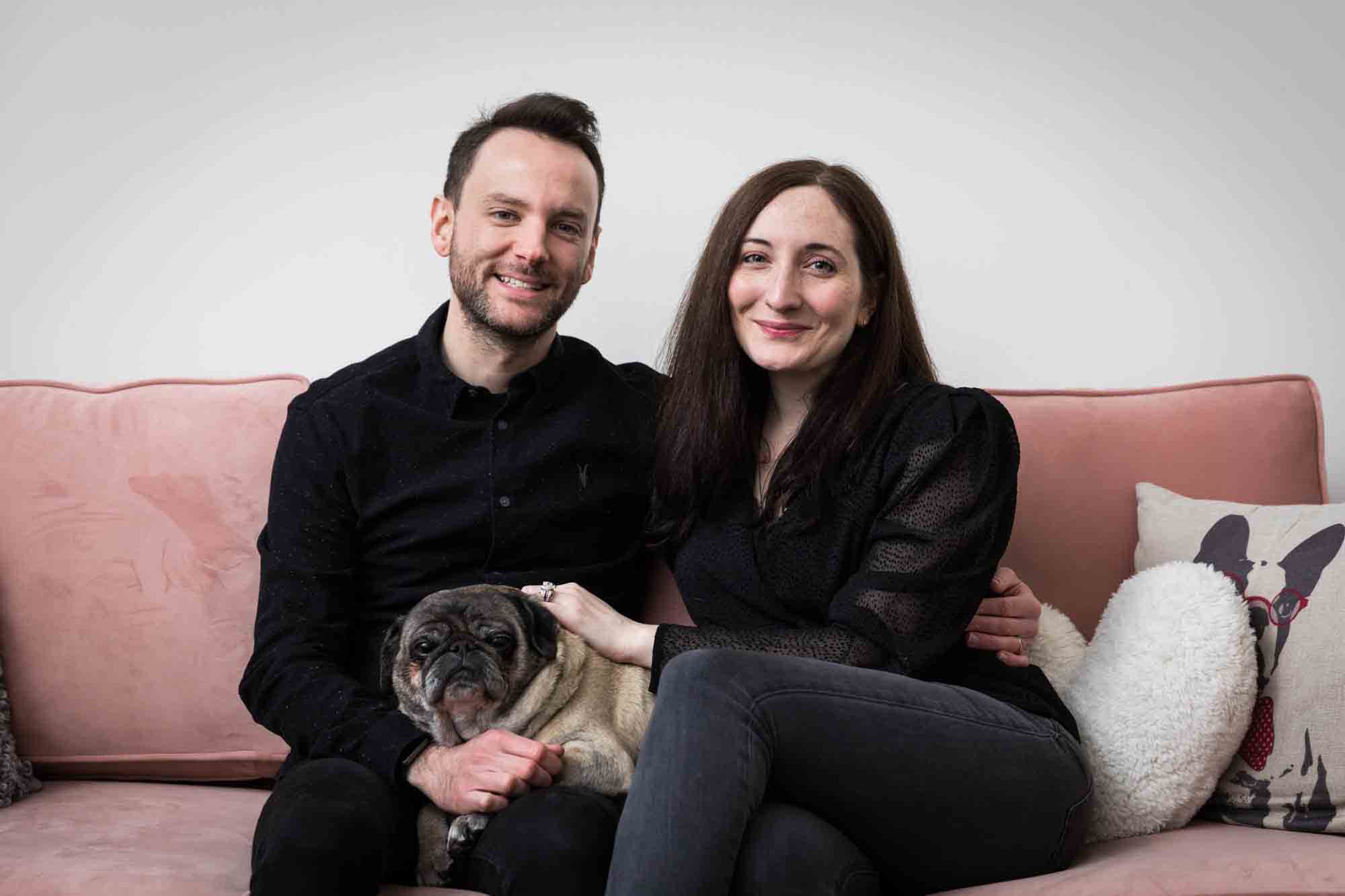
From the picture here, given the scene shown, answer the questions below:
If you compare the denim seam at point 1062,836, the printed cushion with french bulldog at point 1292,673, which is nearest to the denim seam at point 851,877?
the denim seam at point 1062,836

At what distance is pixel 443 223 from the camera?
92.0 inches

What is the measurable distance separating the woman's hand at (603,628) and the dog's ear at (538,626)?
68mm

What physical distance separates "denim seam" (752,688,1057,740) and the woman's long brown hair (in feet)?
1.40

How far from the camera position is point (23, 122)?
9.82 ft

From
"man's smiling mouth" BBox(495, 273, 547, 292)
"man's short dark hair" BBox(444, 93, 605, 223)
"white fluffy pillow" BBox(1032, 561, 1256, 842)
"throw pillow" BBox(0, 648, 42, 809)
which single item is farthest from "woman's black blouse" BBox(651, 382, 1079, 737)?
"throw pillow" BBox(0, 648, 42, 809)

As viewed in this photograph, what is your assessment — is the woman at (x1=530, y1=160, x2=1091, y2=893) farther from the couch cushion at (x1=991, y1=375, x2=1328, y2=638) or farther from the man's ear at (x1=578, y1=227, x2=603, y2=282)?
the couch cushion at (x1=991, y1=375, x2=1328, y2=638)

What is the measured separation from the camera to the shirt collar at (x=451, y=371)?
2.20 meters

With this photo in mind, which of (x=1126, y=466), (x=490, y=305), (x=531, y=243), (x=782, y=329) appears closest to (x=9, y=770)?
(x=490, y=305)

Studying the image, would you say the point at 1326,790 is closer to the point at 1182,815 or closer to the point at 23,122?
the point at 1182,815

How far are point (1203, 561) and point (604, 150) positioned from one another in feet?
5.52

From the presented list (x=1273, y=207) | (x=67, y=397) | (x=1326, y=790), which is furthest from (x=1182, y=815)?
(x=67, y=397)

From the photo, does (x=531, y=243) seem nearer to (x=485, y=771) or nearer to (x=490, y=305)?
(x=490, y=305)

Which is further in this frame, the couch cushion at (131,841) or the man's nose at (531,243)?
the man's nose at (531,243)

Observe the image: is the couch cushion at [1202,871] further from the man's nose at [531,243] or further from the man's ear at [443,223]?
the man's ear at [443,223]
